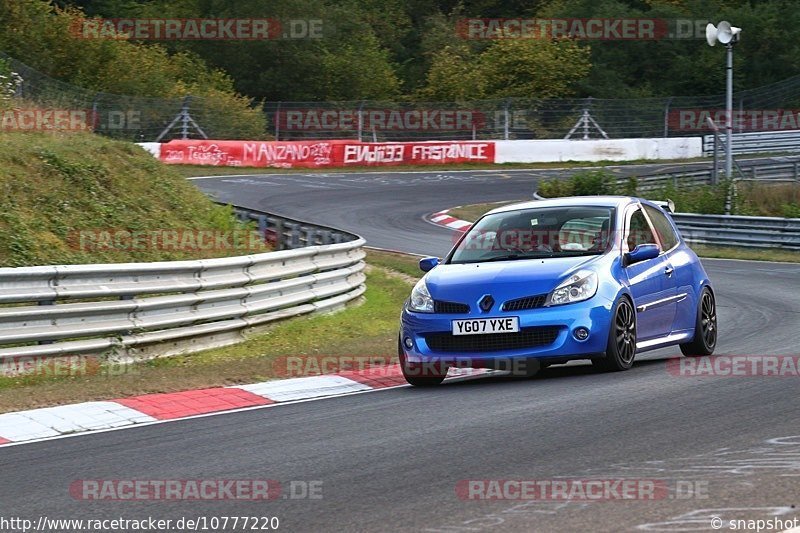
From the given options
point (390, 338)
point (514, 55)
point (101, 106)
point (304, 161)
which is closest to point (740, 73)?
point (514, 55)

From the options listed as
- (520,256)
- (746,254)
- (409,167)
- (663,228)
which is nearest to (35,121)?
(663,228)

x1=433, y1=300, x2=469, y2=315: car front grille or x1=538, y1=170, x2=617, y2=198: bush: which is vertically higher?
x1=538, y1=170, x2=617, y2=198: bush

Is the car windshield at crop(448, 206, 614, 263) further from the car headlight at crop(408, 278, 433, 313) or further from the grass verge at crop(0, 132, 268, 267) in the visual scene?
the grass verge at crop(0, 132, 268, 267)

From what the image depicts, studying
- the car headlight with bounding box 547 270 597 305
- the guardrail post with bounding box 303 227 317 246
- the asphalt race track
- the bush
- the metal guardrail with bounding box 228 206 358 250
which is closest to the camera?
the asphalt race track

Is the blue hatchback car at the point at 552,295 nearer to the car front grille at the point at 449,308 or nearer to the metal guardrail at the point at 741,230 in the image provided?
the car front grille at the point at 449,308

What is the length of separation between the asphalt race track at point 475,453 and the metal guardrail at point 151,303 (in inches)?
121

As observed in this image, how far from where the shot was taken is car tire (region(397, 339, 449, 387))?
33.0 feet

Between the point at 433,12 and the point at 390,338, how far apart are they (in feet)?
230

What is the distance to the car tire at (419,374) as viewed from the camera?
10.0 m

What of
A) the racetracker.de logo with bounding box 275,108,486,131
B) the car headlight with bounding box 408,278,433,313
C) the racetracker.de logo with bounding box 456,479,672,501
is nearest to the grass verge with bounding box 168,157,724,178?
the racetracker.de logo with bounding box 275,108,486,131

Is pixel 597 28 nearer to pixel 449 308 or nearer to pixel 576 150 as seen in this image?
pixel 576 150

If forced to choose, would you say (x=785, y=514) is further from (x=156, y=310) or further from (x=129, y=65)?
(x=129, y=65)

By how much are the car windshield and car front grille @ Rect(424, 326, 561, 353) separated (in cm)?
93

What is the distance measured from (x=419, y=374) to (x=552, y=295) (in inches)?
49.6
